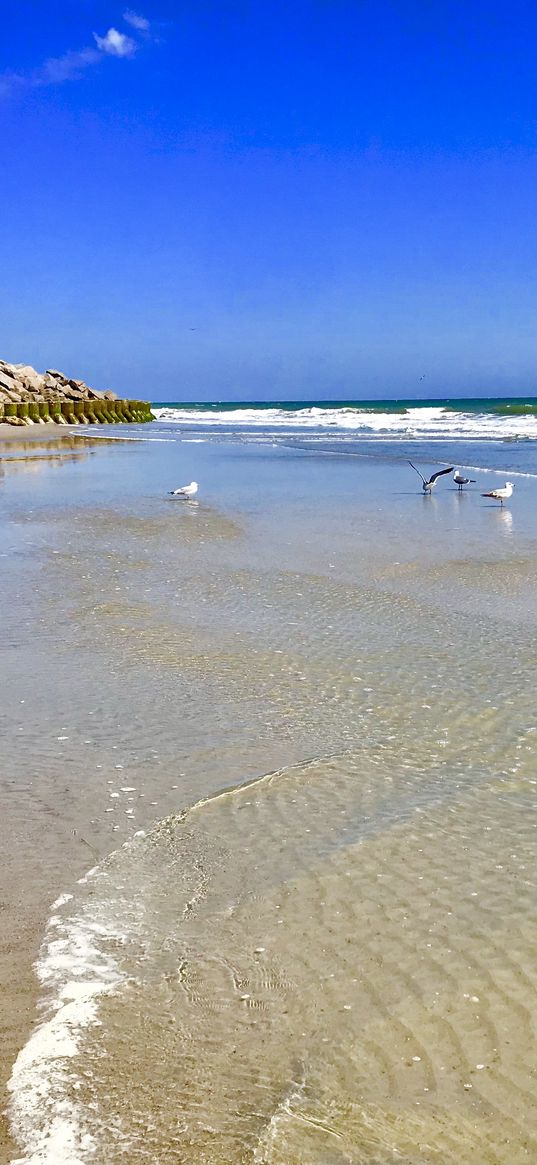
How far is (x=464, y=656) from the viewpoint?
6.71 metres

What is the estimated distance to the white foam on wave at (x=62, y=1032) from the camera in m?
2.45

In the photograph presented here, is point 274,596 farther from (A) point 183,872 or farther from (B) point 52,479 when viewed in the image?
(B) point 52,479

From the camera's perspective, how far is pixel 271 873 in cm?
383

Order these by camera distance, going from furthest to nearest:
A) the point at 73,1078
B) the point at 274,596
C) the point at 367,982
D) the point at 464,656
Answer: the point at 274,596, the point at 464,656, the point at 367,982, the point at 73,1078

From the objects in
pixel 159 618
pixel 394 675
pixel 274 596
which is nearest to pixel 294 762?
pixel 394 675

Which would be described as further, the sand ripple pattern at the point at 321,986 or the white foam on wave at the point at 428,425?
the white foam on wave at the point at 428,425

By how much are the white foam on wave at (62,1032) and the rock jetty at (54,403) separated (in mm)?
A: 39740

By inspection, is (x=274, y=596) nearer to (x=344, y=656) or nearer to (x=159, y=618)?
(x=159, y=618)

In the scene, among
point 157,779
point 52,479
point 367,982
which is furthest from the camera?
point 52,479

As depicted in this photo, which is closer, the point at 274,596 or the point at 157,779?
the point at 157,779

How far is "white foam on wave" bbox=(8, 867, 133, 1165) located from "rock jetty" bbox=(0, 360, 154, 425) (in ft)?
130

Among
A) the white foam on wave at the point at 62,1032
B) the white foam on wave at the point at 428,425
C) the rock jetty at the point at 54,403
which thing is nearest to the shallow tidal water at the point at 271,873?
the white foam on wave at the point at 62,1032

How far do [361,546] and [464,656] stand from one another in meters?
4.82

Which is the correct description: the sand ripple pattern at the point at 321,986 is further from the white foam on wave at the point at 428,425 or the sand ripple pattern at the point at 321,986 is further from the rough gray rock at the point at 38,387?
the rough gray rock at the point at 38,387
